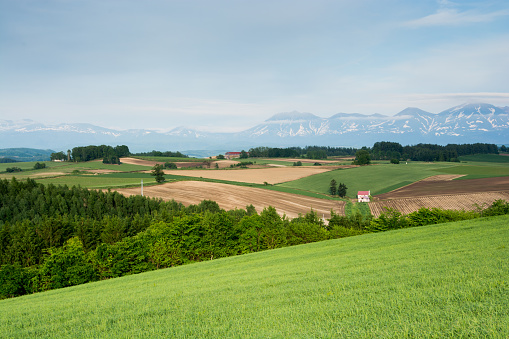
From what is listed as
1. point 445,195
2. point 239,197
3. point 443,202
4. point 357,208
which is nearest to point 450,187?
point 445,195

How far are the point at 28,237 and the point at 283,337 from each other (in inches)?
2095

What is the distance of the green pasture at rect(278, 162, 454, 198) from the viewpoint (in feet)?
329

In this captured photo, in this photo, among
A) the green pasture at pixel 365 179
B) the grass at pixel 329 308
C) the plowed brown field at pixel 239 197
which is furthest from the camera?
the green pasture at pixel 365 179

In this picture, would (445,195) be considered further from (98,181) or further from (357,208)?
(98,181)

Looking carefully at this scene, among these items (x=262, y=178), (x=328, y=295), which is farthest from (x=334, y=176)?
(x=328, y=295)

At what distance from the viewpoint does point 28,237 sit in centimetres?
4731

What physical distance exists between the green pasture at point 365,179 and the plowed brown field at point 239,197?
15.5 meters

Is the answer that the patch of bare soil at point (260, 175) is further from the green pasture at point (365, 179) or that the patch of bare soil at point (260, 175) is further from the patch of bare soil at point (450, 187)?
the patch of bare soil at point (450, 187)

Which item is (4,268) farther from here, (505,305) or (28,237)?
(505,305)

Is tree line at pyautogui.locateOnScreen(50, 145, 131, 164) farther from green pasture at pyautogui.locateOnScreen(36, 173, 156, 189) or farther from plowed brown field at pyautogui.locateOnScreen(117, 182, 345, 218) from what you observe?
plowed brown field at pyautogui.locateOnScreen(117, 182, 345, 218)

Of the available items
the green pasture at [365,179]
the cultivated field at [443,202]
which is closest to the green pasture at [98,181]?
the green pasture at [365,179]

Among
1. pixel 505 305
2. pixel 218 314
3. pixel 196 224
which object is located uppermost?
pixel 505 305

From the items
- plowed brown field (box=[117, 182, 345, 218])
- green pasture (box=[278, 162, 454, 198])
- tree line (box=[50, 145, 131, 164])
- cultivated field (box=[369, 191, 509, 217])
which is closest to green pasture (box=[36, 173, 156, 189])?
plowed brown field (box=[117, 182, 345, 218])

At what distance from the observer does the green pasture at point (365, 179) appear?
10031 centimetres
